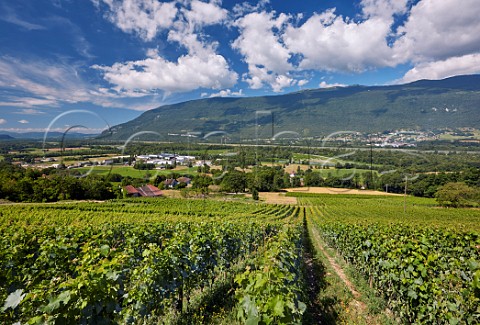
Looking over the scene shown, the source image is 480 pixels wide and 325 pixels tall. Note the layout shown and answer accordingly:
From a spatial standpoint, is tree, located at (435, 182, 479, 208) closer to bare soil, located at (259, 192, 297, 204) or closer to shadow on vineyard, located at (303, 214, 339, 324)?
bare soil, located at (259, 192, 297, 204)

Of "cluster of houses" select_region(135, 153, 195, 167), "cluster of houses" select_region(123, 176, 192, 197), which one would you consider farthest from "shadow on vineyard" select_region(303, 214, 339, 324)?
"cluster of houses" select_region(135, 153, 195, 167)

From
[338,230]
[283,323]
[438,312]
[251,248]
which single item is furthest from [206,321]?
[338,230]

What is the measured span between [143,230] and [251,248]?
616 centimetres

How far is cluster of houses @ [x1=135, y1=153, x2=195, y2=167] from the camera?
227 feet

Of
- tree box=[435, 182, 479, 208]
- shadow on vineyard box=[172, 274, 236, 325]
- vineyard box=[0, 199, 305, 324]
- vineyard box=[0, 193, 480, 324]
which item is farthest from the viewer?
tree box=[435, 182, 479, 208]

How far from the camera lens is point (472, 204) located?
4906cm

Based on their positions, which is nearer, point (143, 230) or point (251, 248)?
point (143, 230)

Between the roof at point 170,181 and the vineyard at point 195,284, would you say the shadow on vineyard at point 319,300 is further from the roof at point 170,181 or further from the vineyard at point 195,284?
the roof at point 170,181

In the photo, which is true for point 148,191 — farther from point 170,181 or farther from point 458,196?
point 458,196

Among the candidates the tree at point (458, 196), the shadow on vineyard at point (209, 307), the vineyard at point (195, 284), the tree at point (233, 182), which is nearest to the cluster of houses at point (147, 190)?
the tree at point (233, 182)

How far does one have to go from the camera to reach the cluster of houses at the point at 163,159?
69125 mm

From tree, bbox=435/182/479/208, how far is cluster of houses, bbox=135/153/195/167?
67.0m

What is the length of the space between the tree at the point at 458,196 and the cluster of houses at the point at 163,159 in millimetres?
66971

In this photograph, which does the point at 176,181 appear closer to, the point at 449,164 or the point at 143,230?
the point at 143,230
